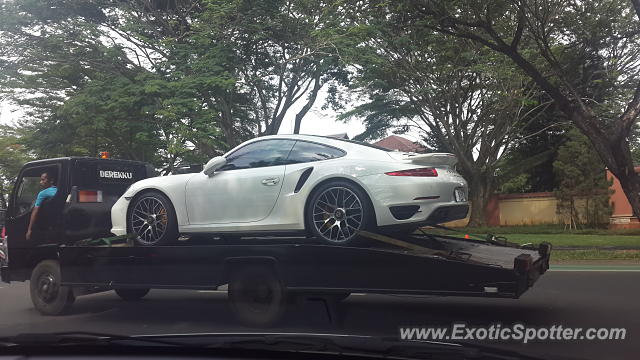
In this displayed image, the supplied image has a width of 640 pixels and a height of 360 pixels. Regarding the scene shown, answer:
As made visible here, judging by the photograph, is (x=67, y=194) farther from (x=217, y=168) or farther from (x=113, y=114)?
(x=217, y=168)

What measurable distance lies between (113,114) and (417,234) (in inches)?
→ 133

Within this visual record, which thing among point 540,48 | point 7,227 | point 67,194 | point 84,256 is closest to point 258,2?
point 67,194

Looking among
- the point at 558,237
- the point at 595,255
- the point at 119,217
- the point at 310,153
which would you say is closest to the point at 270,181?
the point at 310,153

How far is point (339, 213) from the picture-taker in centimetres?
376

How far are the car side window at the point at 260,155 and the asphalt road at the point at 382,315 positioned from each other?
3.57ft

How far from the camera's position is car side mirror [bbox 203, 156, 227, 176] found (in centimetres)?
417

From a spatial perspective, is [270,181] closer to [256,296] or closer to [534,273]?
[256,296]

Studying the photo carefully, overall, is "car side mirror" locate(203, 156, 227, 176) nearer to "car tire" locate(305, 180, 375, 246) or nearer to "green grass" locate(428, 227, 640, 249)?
"car tire" locate(305, 180, 375, 246)

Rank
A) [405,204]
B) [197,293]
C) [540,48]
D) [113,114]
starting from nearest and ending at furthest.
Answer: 1. [405,204]
2. [197,293]
3. [113,114]
4. [540,48]

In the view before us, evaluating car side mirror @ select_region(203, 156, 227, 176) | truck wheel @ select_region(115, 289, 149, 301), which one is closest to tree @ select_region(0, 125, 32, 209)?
truck wheel @ select_region(115, 289, 149, 301)

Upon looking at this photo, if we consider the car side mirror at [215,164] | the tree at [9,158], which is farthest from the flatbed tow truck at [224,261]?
the car side mirror at [215,164]

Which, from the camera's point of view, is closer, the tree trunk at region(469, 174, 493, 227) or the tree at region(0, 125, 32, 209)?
the tree trunk at region(469, 174, 493, 227)

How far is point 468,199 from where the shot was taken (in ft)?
13.7

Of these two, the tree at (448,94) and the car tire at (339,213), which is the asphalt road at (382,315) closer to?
the car tire at (339,213)
